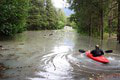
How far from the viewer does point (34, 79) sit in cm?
665

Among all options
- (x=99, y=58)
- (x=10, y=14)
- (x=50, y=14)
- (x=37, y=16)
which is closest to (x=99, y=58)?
(x=99, y=58)

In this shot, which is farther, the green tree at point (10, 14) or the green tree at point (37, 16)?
the green tree at point (37, 16)

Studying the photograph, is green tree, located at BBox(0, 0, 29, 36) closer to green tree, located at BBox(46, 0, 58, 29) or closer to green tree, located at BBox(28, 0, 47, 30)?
green tree, located at BBox(28, 0, 47, 30)

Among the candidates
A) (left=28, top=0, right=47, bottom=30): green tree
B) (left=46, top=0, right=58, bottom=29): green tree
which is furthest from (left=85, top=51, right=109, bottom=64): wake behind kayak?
(left=46, top=0, right=58, bottom=29): green tree

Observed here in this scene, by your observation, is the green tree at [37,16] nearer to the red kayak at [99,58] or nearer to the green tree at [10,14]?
the green tree at [10,14]

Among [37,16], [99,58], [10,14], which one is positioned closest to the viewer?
[99,58]

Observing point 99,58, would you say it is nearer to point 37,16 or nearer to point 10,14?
point 10,14

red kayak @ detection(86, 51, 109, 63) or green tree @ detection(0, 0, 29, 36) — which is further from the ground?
green tree @ detection(0, 0, 29, 36)

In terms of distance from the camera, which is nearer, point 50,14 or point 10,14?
point 10,14

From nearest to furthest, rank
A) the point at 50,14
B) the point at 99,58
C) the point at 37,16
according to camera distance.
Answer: the point at 99,58, the point at 37,16, the point at 50,14

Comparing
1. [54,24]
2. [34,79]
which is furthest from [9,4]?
[54,24]

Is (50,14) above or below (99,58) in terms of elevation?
above

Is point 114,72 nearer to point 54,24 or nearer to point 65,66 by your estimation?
point 65,66

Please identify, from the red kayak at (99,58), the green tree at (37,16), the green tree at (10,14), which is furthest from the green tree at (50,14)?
the red kayak at (99,58)
